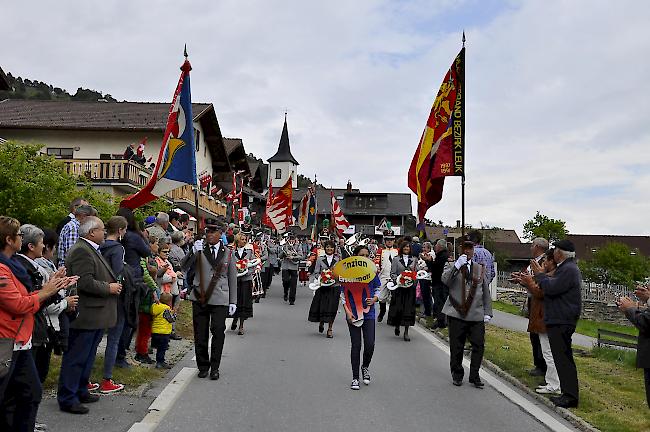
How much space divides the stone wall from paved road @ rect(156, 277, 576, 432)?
2391cm

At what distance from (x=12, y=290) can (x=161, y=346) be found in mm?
4269

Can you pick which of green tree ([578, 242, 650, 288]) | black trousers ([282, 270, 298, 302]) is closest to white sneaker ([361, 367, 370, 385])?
black trousers ([282, 270, 298, 302])

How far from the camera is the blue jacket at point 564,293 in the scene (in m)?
7.85

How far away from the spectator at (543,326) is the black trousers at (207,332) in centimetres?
395

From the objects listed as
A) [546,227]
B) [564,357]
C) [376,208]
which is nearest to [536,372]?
[564,357]

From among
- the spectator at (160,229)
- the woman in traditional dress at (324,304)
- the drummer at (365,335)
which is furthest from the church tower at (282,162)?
the drummer at (365,335)

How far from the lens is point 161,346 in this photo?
347 inches

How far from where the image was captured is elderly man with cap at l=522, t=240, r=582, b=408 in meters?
7.81

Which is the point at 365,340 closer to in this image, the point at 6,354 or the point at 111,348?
the point at 111,348

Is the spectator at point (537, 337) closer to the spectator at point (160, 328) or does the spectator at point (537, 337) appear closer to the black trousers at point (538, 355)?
the black trousers at point (538, 355)

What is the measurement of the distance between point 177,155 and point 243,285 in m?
4.76

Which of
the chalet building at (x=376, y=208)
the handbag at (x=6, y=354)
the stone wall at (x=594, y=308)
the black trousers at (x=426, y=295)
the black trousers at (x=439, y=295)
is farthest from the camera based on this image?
the chalet building at (x=376, y=208)

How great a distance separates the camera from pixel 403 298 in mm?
13273

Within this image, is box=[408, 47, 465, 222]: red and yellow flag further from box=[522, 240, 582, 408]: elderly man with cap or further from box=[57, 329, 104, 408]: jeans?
box=[57, 329, 104, 408]: jeans
